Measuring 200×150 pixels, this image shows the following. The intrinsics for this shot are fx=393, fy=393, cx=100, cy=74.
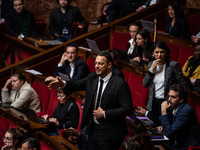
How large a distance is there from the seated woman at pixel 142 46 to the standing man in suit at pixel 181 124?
0.51 meters

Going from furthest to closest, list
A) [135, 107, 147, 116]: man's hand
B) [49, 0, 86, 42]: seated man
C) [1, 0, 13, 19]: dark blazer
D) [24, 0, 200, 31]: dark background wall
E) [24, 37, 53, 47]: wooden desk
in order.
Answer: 1. [24, 0, 200, 31]: dark background wall
2. [1, 0, 13, 19]: dark blazer
3. [49, 0, 86, 42]: seated man
4. [24, 37, 53, 47]: wooden desk
5. [135, 107, 147, 116]: man's hand

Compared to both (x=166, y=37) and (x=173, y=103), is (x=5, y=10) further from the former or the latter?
(x=173, y=103)

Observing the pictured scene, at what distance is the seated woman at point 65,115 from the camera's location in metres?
1.59

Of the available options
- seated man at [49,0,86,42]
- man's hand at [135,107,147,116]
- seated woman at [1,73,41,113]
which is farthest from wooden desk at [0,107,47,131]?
seated man at [49,0,86,42]

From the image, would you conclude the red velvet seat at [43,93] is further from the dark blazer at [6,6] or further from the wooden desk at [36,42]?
the dark blazer at [6,6]

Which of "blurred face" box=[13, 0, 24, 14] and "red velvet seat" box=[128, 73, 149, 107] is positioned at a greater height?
"blurred face" box=[13, 0, 24, 14]

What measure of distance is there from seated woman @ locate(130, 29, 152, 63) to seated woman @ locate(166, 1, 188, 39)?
0.37 metres

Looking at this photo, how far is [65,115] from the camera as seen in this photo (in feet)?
5.31


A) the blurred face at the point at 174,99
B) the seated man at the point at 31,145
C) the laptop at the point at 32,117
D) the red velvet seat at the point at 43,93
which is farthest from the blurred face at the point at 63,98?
the blurred face at the point at 174,99

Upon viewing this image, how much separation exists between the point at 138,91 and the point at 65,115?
35 cm

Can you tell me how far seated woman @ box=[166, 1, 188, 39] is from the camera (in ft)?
6.98

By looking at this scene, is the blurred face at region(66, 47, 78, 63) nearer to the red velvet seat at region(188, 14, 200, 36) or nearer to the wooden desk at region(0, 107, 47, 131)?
the wooden desk at region(0, 107, 47, 131)

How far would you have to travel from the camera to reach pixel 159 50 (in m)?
1.54

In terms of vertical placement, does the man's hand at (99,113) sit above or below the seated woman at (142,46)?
below
